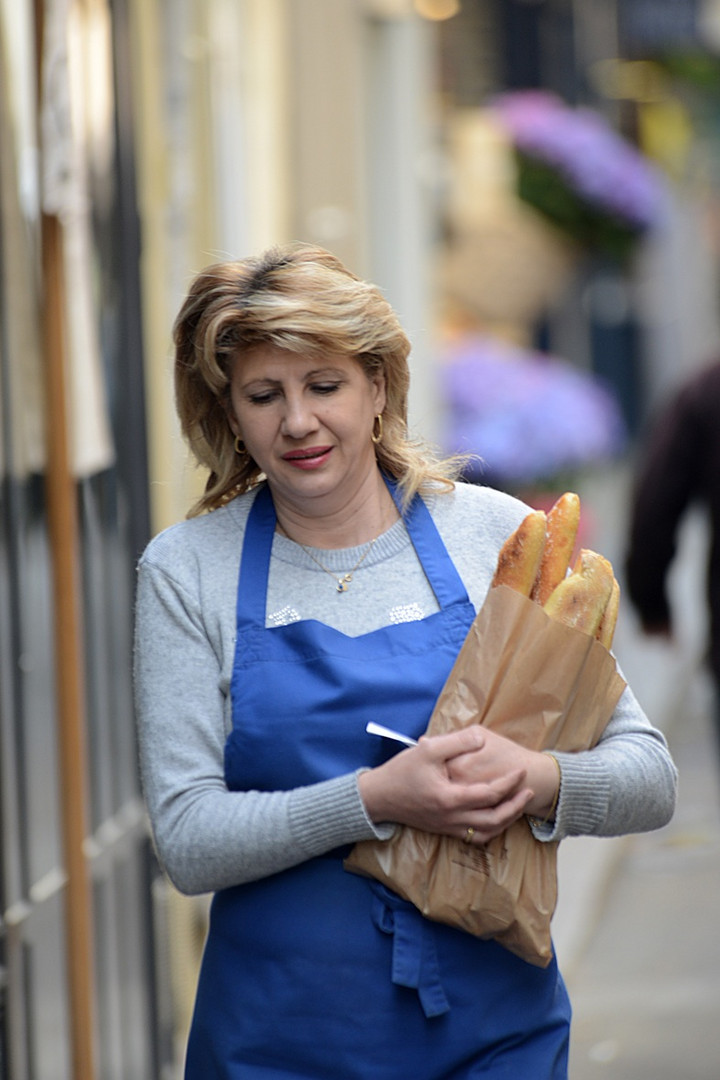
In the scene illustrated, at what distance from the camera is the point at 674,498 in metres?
4.97

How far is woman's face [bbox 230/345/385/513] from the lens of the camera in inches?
88.5

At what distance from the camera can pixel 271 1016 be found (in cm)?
228

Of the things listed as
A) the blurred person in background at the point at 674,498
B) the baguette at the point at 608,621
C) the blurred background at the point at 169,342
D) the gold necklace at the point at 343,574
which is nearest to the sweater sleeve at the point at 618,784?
the baguette at the point at 608,621

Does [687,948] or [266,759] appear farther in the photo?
[687,948]

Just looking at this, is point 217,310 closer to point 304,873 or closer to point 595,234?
point 304,873

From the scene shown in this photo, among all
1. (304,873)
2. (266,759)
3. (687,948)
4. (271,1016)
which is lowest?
(687,948)

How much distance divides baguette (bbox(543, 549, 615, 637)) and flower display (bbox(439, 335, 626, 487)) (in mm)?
4528

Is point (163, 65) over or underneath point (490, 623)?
over

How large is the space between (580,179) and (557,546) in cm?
668

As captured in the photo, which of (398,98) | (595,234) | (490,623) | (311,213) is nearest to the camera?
(490,623)

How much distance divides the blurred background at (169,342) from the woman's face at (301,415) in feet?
0.94

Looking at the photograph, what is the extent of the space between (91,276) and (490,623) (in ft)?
6.96

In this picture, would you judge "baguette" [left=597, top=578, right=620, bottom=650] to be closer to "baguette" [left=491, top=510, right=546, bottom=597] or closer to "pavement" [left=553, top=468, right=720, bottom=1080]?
"baguette" [left=491, top=510, right=546, bottom=597]

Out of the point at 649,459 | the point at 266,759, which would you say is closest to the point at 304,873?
the point at 266,759
